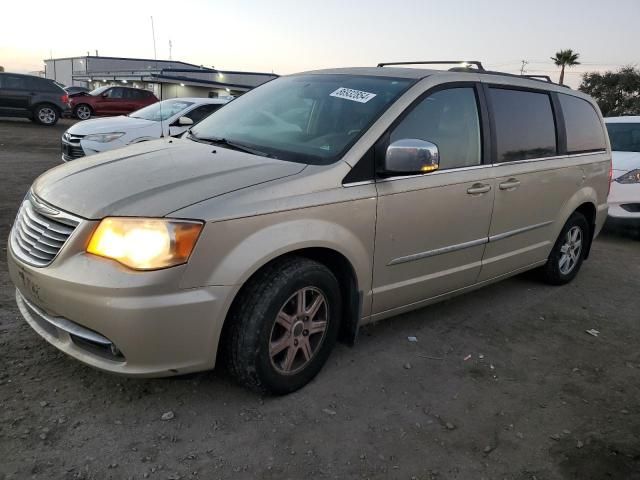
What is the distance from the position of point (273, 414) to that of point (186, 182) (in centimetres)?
122

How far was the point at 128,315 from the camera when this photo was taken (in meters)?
2.33

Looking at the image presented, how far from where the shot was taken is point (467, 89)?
3703 millimetres

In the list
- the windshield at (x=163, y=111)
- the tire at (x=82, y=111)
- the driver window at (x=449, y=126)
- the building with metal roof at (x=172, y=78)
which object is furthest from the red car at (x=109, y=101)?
the driver window at (x=449, y=126)

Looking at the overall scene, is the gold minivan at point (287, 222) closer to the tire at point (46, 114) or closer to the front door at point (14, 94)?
the front door at point (14, 94)

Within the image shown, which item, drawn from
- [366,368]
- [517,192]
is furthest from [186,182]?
[517,192]

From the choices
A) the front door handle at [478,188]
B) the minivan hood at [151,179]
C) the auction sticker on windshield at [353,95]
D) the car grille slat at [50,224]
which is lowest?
the car grille slat at [50,224]

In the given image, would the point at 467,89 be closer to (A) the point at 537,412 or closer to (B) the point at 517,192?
(B) the point at 517,192

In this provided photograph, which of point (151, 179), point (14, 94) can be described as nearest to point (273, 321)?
point (151, 179)

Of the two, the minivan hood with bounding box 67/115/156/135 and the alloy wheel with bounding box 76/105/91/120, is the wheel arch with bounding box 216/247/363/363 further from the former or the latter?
the alloy wheel with bounding box 76/105/91/120

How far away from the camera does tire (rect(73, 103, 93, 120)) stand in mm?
A: 22308

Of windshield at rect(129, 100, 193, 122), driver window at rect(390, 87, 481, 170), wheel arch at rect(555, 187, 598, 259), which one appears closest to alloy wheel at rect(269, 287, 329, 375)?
driver window at rect(390, 87, 481, 170)

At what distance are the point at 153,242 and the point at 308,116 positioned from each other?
145cm

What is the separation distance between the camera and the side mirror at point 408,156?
2.96 metres

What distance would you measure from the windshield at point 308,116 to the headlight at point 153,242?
2.75 ft
